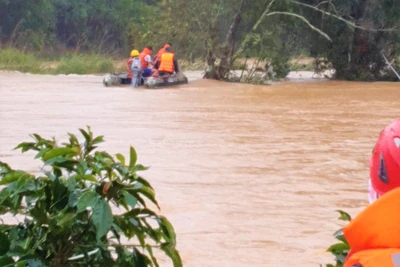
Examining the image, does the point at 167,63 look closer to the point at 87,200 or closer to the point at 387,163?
the point at 87,200

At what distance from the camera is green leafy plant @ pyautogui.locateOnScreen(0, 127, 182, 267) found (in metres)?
2.77

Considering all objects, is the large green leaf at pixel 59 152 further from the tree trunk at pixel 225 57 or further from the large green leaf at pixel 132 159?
the tree trunk at pixel 225 57

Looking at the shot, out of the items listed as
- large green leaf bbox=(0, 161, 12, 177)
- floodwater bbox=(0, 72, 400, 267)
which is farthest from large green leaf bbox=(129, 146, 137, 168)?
floodwater bbox=(0, 72, 400, 267)

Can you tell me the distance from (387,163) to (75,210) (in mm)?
988

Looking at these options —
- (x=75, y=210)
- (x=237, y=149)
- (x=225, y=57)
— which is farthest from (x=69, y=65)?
(x=75, y=210)

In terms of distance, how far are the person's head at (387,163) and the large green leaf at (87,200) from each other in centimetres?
83

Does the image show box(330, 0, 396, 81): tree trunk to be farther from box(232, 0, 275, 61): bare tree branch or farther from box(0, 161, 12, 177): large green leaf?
box(0, 161, 12, 177): large green leaf

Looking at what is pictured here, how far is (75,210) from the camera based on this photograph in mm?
2824

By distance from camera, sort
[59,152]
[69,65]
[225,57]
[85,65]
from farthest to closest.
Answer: [85,65]
[69,65]
[225,57]
[59,152]

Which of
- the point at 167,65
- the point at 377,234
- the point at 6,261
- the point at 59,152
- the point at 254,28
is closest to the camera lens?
the point at 377,234

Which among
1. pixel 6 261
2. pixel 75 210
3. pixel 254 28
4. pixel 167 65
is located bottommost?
pixel 167 65

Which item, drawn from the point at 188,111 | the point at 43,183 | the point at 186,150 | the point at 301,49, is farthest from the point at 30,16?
the point at 43,183

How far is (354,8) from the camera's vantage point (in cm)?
2736

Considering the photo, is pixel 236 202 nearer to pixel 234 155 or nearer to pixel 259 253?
pixel 259 253
